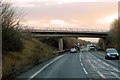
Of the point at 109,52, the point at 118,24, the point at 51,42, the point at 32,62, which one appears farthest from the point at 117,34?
the point at 32,62

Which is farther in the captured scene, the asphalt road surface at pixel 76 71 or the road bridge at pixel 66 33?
the road bridge at pixel 66 33

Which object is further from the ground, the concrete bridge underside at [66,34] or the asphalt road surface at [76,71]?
the concrete bridge underside at [66,34]

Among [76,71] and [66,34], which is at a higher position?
[66,34]

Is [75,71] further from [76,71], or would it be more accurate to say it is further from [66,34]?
[66,34]

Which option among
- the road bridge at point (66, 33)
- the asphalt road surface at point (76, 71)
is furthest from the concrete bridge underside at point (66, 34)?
the asphalt road surface at point (76, 71)

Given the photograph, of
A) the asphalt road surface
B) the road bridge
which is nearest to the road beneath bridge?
the asphalt road surface

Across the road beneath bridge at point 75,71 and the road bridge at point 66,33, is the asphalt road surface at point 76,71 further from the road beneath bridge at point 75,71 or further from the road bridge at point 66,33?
the road bridge at point 66,33

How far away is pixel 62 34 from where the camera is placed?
114 metres

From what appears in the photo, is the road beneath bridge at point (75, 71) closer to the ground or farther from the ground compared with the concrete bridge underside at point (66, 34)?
closer to the ground

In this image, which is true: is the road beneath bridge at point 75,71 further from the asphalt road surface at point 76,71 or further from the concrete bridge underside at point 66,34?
the concrete bridge underside at point 66,34

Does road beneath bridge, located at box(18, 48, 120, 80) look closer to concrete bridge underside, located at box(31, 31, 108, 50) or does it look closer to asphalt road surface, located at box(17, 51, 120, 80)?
asphalt road surface, located at box(17, 51, 120, 80)

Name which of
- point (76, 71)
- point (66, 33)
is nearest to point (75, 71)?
point (76, 71)

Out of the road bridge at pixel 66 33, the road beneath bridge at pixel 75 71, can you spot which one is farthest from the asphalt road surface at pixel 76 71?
the road bridge at pixel 66 33

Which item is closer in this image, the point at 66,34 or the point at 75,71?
the point at 75,71
